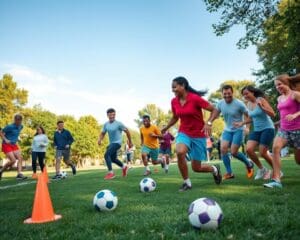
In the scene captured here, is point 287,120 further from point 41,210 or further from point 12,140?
point 12,140

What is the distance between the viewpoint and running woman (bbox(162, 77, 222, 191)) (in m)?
7.24

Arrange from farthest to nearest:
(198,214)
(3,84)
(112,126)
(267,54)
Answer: (3,84), (267,54), (112,126), (198,214)

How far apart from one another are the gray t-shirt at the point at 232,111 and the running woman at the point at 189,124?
61.3 inches

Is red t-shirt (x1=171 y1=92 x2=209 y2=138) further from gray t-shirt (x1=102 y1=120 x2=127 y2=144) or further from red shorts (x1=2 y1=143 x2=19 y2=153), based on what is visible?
red shorts (x1=2 y1=143 x2=19 y2=153)

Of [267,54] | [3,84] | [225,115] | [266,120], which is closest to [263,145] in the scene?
[266,120]

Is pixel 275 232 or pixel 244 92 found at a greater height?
pixel 244 92

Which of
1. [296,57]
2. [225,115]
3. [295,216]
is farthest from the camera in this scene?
[296,57]

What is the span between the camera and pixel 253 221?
3838 mm

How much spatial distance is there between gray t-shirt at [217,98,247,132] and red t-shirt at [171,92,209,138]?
5.34 ft

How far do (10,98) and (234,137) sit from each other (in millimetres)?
47966

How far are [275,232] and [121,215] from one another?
213 centimetres

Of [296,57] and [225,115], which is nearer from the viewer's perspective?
[225,115]

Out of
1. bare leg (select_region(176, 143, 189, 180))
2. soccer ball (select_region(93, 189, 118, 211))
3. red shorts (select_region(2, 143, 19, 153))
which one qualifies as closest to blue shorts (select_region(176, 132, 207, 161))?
bare leg (select_region(176, 143, 189, 180))

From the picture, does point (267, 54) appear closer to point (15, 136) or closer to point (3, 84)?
point (15, 136)
